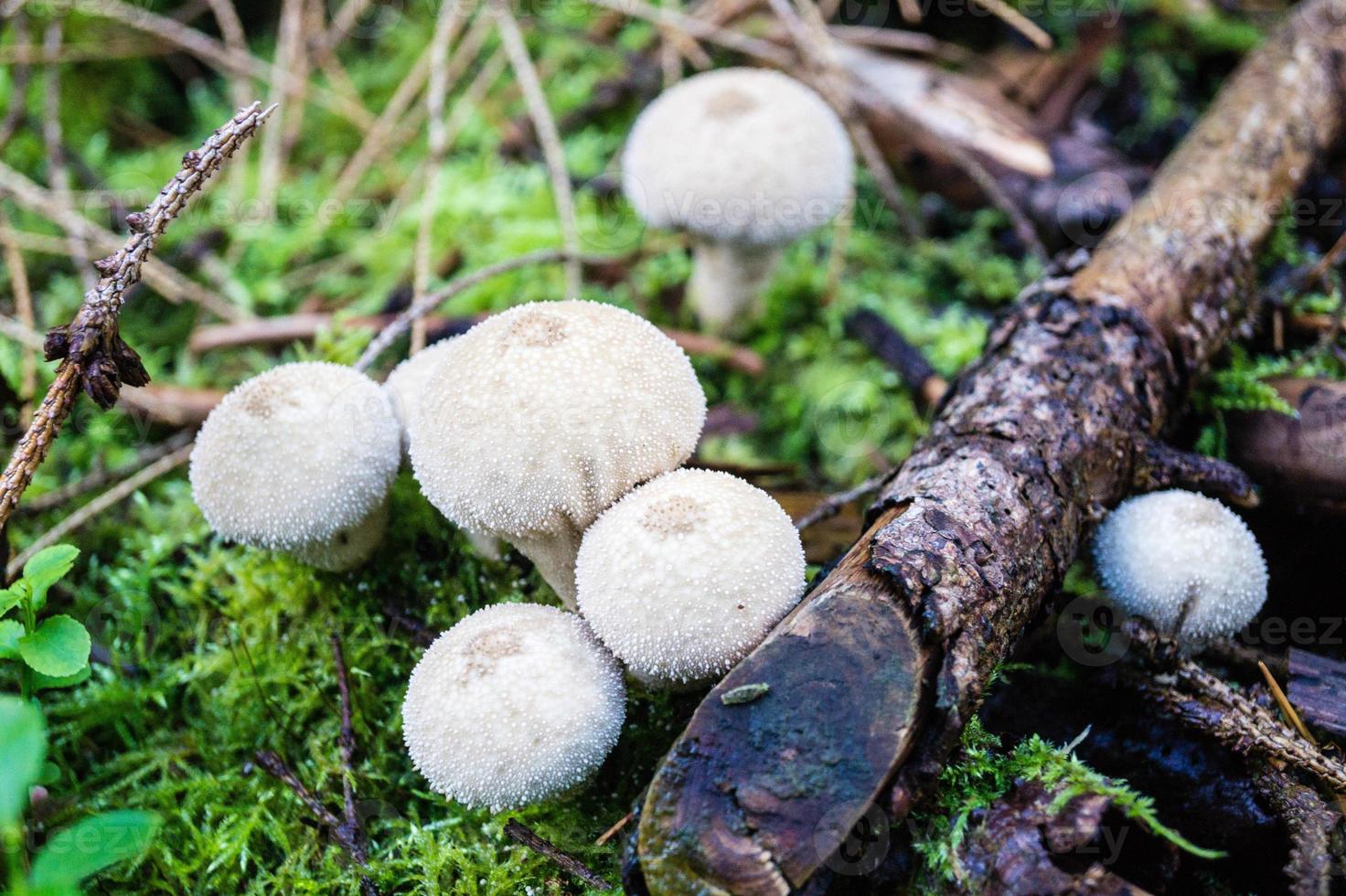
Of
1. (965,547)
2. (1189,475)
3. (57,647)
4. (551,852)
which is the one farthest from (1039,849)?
(57,647)

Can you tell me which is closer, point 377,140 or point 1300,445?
point 1300,445

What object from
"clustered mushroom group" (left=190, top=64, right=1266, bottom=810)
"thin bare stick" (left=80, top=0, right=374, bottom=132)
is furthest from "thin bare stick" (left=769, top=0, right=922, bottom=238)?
"thin bare stick" (left=80, top=0, right=374, bottom=132)

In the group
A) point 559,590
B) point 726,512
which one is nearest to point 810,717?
point 726,512

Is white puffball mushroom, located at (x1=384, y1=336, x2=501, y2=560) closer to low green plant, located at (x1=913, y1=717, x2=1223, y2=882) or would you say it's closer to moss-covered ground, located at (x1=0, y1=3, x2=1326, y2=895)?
moss-covered ground, located at (x1=0, y1=3, x2=1326, y2=895)

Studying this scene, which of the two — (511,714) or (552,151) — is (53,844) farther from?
(552,151)

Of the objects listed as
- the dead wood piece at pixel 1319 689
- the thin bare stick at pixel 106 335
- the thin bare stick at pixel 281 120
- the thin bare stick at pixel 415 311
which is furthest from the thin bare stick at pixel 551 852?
the thin bare stick at pixel 281 120
